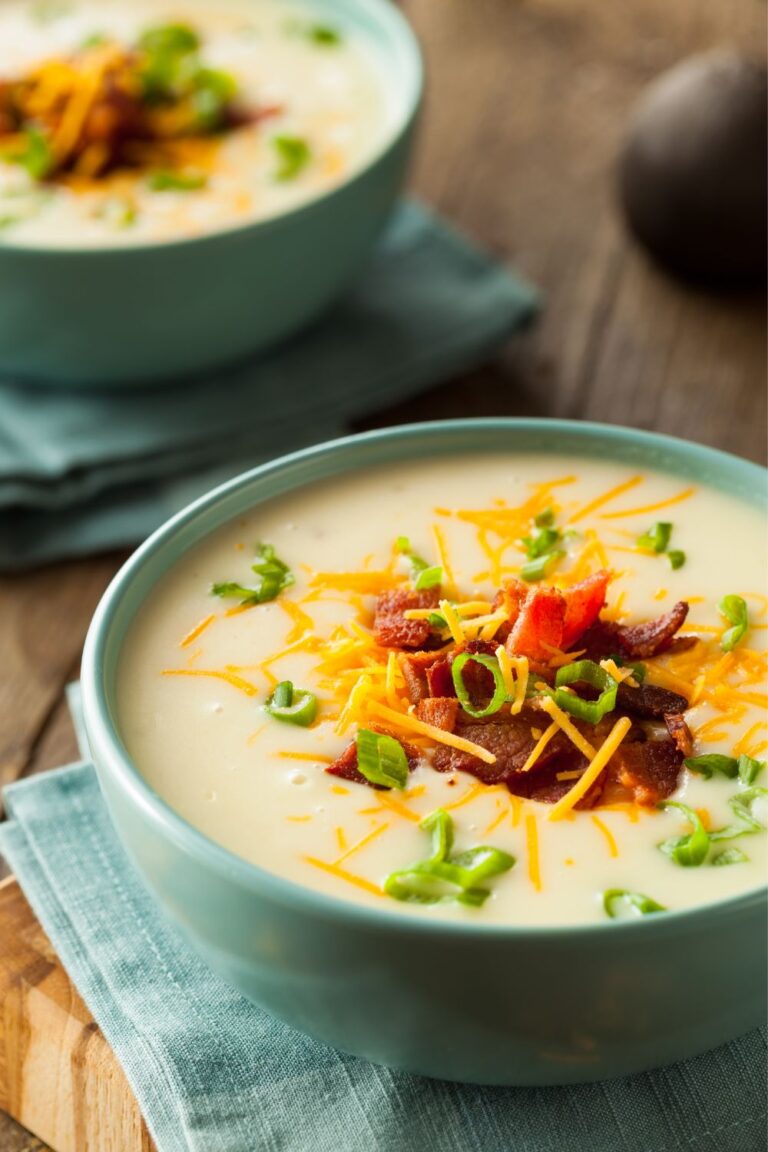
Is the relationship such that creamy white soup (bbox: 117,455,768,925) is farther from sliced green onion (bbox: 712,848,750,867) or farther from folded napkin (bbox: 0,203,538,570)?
folded napkin (bbox: 0,203,538,570)

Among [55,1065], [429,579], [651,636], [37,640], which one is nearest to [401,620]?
[429,579]

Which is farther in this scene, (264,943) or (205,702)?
(205,702)

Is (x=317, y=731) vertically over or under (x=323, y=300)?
over

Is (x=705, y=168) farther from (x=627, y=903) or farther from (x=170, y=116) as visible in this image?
(x=627, y=903)

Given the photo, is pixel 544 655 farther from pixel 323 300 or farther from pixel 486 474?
pixel 323 300

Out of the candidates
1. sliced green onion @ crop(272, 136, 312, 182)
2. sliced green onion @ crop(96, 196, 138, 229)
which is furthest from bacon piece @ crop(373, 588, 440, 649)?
sliced green onion @ crop(272, 136, 312, 182)

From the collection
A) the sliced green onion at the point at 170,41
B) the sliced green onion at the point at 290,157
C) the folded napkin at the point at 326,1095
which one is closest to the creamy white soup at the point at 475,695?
the folded napkin at the point at 326,1095

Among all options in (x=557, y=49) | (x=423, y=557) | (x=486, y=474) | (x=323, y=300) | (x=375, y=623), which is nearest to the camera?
(x=375, y=623)

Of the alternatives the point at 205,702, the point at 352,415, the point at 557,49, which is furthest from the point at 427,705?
the point at 557,49
